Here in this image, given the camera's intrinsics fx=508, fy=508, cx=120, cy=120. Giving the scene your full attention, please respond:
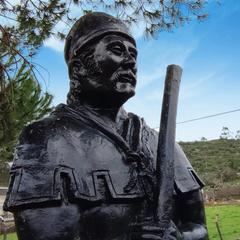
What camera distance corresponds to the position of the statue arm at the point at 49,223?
1605mm

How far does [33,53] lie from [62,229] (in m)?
3.58

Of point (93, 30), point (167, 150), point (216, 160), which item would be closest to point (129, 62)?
point (93, 30)

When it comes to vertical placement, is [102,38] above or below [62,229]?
above

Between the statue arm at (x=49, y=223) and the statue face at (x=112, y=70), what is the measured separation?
48 centimetres

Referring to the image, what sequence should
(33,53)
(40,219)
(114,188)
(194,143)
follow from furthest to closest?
(194,143) → (33,53) → (114,188) → (40,219)

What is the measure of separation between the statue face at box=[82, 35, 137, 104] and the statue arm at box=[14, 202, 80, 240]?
484 millimetres

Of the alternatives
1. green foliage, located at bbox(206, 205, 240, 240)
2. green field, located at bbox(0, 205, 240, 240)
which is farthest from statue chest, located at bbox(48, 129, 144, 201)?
green foliage, located at bbox(206, 205, 240, 240)

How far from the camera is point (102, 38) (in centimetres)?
193

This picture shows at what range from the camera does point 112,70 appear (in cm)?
189

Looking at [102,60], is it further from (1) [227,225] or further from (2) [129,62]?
(1) [227,225]

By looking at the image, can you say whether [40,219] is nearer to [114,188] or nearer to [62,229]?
[62,229]

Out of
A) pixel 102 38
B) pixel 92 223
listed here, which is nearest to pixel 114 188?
pixel 92 223

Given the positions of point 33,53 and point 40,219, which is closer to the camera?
point 40,219

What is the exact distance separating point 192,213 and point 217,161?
141 feet
